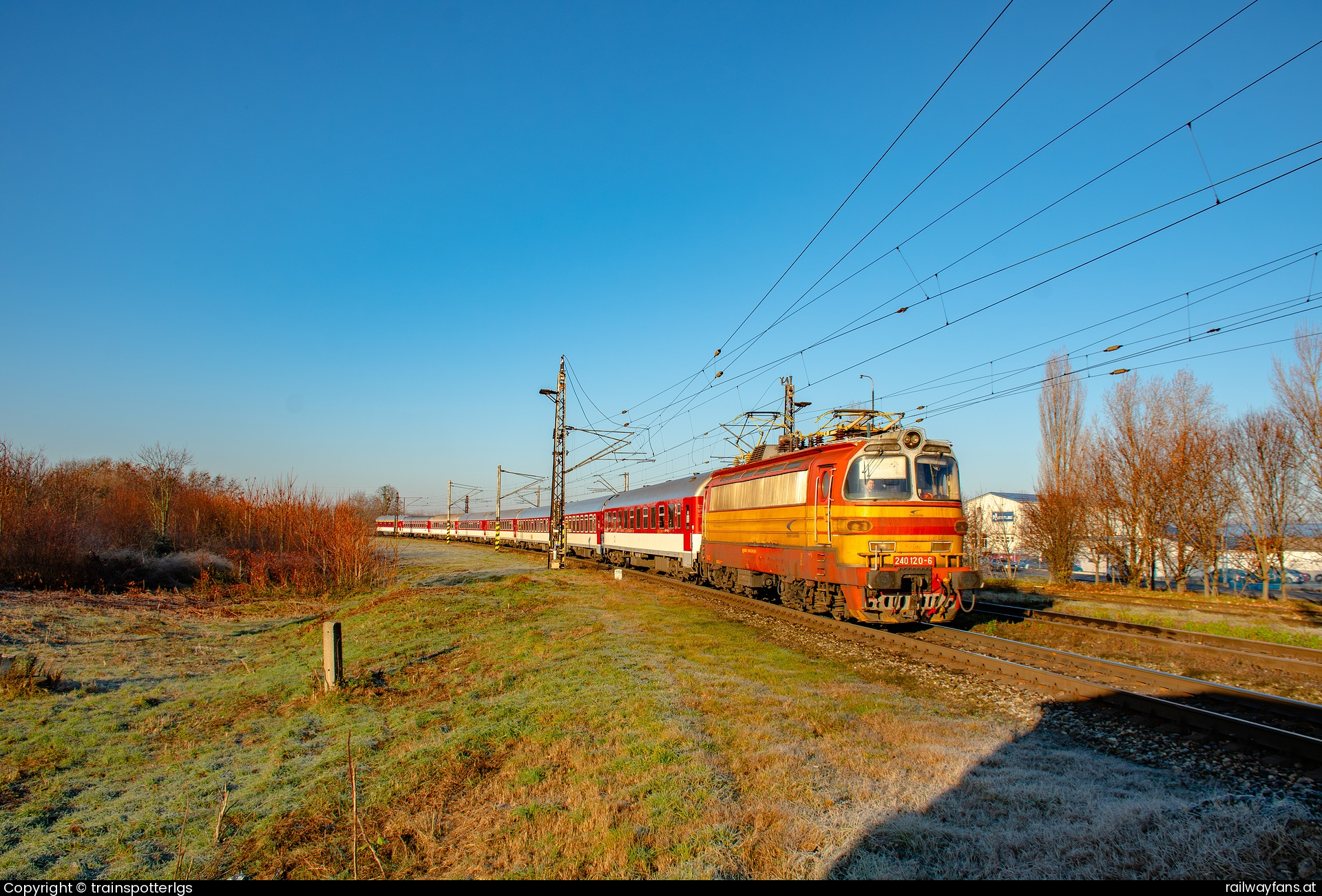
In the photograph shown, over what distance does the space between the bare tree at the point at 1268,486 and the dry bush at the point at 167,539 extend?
117ft

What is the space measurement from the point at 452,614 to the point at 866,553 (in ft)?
31.0

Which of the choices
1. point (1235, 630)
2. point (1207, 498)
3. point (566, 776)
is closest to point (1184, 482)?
point (1207, 498)

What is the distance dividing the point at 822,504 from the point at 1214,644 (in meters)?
7.28

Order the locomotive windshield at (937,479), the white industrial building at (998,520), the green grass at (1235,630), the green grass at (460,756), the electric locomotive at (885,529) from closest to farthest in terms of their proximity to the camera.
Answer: the green grass at (460,756) → the electric locomotive at (885,529) → the locomotive windshield at (937,479) → the green grass at (1235,630) → the white industrial building at (998,520)

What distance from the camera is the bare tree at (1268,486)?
85.3ft

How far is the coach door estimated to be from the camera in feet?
41.1

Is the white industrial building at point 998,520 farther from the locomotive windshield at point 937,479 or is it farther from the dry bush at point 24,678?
the dry bush at point 24,678

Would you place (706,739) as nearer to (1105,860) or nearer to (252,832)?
(1105,860)

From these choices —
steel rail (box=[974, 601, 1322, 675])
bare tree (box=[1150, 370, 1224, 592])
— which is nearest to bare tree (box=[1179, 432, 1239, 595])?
bare tree (box=[1150, 370, 1224, 592])

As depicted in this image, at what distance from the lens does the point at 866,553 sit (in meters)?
11.7

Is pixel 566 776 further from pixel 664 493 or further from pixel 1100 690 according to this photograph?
pixel 664 493

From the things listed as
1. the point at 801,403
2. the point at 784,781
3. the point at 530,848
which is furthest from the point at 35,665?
the point at 801,403

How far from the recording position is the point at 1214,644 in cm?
1138

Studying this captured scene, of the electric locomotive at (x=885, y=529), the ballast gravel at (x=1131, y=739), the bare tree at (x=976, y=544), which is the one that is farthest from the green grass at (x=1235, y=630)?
the bare tree at (x=976, y=544)
